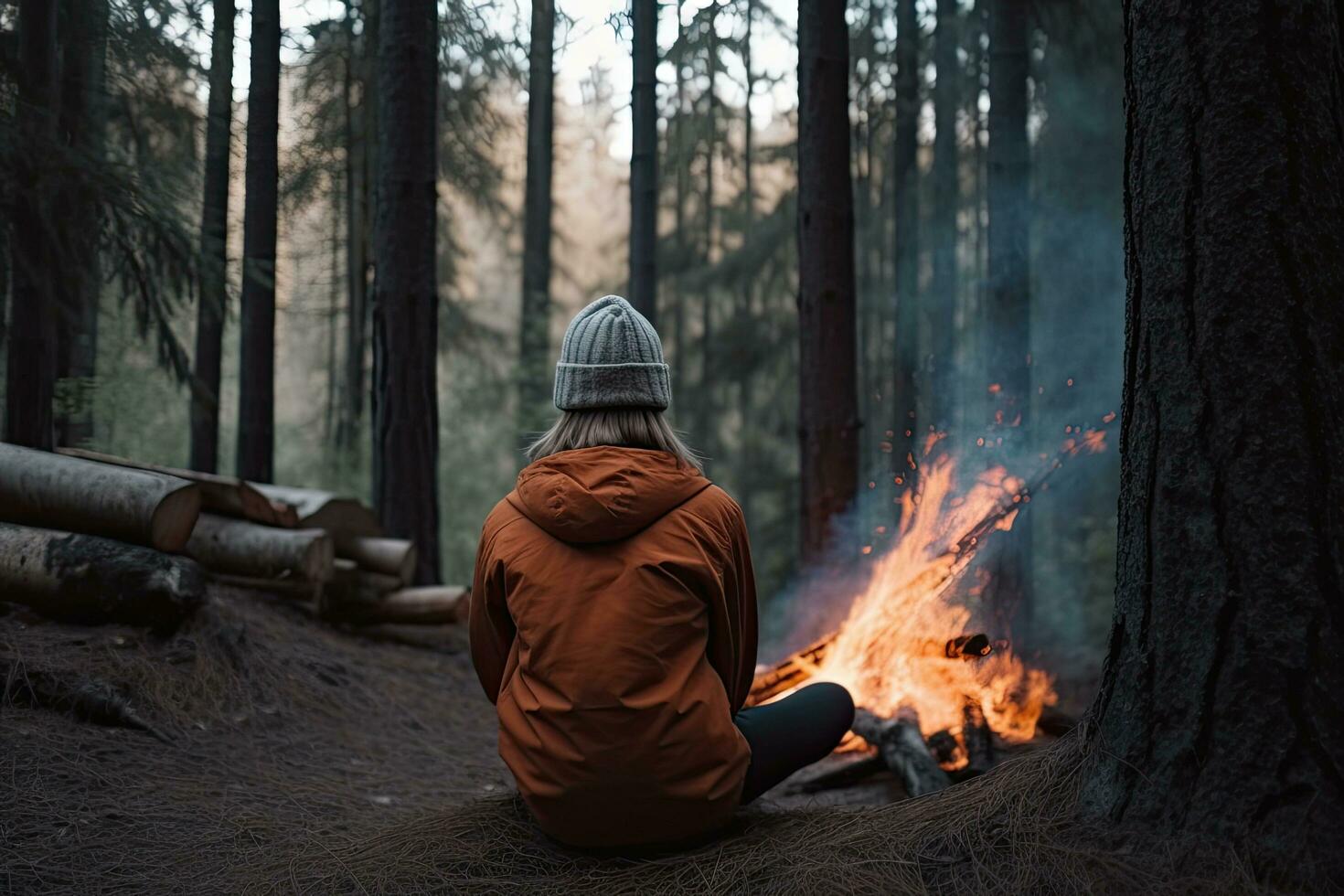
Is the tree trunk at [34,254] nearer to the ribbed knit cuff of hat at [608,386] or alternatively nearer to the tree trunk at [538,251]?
the ribbed knit cuff of hat at [608,386]

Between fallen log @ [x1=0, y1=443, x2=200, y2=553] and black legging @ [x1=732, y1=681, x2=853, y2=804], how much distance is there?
12.8ft

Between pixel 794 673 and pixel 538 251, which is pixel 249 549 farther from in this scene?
pixel 538 251

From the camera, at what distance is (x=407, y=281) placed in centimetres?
883

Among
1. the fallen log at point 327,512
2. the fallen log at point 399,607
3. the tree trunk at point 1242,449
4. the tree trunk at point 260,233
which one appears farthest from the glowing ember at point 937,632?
the tree trunk at point 260,233

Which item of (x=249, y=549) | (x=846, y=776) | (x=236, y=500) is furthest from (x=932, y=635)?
(x=236, y=500)

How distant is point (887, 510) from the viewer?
9516 mm

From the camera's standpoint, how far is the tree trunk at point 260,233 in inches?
387

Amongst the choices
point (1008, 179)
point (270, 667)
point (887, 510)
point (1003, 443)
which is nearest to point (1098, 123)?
point (1008, 179)

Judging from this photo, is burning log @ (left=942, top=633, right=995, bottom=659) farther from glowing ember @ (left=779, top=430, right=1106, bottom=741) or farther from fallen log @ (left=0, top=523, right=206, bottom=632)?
fallen log @ (left=0, top=523, right=206, bottom=632)

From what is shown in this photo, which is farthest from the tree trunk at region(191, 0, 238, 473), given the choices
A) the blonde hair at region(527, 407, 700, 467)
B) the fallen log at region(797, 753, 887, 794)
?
the blonde hair at region(527, 407, 700, 467)

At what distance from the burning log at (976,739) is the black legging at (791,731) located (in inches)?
66.4

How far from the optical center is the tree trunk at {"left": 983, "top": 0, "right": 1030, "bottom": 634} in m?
8.96

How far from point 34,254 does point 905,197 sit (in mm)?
12476

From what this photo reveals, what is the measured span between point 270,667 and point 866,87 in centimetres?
1561
